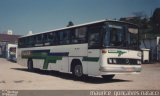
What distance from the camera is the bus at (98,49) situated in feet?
48.6

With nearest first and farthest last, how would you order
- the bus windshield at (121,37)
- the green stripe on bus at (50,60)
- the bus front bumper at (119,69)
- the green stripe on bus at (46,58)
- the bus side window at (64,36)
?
1. the bus front bumper at (119,69)
2. the bus windshield at (121,37)
3. the bus side window at (64,36)
4. the green stripe on bus at (50,60)
5. the green stripe on bus at (46,58)

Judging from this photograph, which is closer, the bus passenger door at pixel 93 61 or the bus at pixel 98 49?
the bus at pixel 98 49

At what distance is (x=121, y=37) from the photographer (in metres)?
15.5

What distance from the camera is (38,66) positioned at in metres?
23.4

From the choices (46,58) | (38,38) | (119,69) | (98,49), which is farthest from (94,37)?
(38,38)

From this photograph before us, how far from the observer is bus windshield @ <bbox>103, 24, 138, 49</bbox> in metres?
14.8

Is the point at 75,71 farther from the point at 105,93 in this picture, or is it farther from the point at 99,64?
the point at 105,93

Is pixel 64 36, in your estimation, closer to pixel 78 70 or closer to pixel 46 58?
pixel 78 70

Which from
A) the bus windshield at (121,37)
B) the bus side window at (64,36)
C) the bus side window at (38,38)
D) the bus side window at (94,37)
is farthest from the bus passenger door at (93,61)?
the bus side window at (38,38)

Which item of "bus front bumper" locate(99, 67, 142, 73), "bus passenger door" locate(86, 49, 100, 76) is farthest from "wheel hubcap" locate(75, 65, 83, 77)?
"bus front bumper" locate(99, 67, 142, 73)

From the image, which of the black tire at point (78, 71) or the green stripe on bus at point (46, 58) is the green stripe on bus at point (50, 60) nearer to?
the green stripe on bus at point (46, 58)

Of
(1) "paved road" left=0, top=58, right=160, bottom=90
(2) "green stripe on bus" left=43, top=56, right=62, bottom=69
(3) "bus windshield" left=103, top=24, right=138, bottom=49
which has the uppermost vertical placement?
(3) "bus windshield" left=103, top=24, right=138, bottom=49

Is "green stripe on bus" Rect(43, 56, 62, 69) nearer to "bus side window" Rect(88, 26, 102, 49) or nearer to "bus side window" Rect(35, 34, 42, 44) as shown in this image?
"bus side window" Rect(35, 34, 42, 44)

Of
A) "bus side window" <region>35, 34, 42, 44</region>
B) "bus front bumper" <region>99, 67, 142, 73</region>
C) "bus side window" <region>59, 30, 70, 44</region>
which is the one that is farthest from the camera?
"bus side window" <region>35, 34, 42, 44</region>
